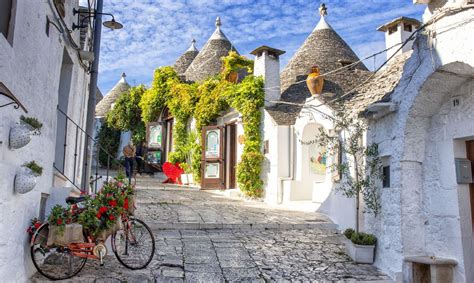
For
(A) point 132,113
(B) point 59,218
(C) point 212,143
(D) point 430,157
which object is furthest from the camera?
(A) point 132,113

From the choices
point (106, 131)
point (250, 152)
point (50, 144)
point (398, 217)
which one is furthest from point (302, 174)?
point (106, 131)

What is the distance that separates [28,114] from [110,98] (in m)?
21.6

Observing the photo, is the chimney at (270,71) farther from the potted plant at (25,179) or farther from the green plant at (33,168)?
the potted plant at (25,179)

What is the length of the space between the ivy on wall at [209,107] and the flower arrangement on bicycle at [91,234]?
6678 millimetres

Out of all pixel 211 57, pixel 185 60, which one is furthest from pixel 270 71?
pixel 185 60

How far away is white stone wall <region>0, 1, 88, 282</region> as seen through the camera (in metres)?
3.67

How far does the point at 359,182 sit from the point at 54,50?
4.98 metres

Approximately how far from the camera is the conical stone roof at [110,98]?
942 inches

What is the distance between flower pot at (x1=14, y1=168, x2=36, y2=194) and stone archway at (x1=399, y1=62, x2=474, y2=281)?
4.58m

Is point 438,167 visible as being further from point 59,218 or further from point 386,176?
point 59,218

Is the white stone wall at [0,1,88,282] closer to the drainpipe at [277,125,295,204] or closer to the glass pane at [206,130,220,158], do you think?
the drainpipe at [277,125,295,204]

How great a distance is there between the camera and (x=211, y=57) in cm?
1894

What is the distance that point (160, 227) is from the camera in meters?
7.26

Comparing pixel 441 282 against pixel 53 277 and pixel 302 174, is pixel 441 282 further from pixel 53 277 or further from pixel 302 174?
pixel 302 174
